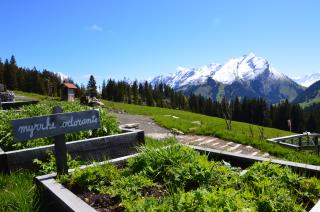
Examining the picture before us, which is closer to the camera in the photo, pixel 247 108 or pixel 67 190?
pixel 67 190

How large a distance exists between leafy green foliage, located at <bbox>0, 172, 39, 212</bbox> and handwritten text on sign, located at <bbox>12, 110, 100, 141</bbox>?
902mm

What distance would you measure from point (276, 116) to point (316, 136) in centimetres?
11094

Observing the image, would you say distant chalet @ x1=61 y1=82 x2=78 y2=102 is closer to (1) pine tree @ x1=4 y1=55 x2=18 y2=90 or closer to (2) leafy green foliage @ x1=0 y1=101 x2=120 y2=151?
(2) leafy green foliage @ x1=0 y1=101 x2=120 y2=151

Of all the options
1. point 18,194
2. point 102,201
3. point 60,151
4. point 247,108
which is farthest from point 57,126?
point 247,108

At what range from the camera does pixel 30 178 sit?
701cm

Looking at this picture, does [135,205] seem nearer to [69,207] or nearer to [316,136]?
[69,207]

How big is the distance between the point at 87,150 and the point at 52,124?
293 cm

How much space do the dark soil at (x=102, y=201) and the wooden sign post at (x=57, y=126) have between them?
1034 mm

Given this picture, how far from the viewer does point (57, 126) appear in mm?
5816

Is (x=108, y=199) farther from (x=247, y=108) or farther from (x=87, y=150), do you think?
(x=247, y=108)

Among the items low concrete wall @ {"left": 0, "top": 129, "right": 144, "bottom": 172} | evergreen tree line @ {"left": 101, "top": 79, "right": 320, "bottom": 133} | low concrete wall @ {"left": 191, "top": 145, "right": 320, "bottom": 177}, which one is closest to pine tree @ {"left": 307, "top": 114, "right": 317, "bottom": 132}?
evergreen tree line @ {"left": 101, "top": 79, "right": 320, "bottom": 133}

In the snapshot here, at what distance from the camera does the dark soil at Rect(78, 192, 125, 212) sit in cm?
482

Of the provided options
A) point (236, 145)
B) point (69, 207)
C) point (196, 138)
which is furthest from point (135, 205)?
point (196, 138)

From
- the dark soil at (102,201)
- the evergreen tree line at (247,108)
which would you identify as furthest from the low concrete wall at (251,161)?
the evergreen tree line at (247,108)
